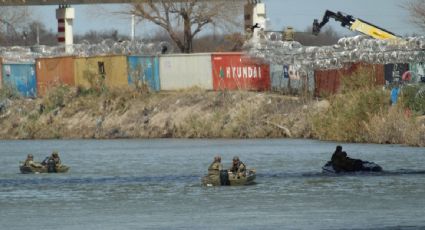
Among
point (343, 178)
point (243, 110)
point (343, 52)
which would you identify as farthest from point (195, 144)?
point (343, 178)

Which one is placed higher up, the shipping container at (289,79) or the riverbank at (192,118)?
the shipping container at (289,79)

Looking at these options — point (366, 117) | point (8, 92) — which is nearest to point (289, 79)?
point (366, 117)

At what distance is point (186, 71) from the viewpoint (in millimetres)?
98375

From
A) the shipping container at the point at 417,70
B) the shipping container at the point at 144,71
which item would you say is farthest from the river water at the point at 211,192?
the shipping container at the point at 144,71

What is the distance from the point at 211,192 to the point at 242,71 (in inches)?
1484

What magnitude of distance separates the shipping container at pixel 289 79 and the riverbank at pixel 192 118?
114cm

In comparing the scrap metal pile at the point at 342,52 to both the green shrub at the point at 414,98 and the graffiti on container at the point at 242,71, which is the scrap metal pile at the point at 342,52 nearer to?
the graffiti on container at the point at 242,71

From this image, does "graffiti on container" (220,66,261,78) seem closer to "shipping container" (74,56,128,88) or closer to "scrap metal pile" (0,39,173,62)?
"scrap metal pile" (0,39,173,62)

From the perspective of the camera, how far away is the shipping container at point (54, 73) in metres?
105

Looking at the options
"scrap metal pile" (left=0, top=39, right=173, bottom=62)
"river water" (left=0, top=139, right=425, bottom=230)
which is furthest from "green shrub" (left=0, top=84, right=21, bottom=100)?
"river water" (left=0, top=139, right=425, bottom=230)

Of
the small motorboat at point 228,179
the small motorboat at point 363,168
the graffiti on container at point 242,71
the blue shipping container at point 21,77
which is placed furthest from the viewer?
the blue shipping container at point 21,77

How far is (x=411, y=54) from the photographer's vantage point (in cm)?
8888

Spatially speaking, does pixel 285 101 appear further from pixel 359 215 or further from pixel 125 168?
pixel 359 215

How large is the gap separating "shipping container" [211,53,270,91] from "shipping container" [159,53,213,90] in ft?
3.37
